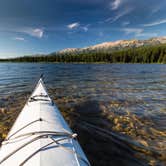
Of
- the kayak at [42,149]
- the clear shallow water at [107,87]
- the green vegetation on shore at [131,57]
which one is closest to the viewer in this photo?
the kayak at [42,149]

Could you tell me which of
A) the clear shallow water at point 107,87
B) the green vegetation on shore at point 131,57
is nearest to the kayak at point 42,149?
the clear shallow water at point 107,87

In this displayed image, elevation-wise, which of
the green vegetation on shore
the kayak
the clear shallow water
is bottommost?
the clear shallow water

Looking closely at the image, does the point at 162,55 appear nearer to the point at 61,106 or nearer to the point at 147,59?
the point at 147,59

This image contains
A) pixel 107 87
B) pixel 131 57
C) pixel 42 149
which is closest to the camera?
pixel 42 149

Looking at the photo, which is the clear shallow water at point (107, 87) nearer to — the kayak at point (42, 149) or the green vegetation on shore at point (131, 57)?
the kayak at point (42, 149)

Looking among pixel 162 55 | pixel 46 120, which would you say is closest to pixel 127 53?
pixel 162 55

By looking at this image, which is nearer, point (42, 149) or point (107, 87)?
point (42, 149)

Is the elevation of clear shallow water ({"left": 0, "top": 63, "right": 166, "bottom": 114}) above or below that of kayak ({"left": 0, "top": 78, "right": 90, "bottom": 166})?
below

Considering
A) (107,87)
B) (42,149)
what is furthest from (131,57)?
(42,149)

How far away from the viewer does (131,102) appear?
11.0 meters

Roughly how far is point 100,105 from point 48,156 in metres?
7.74

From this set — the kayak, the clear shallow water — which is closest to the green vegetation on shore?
the clear shallow water

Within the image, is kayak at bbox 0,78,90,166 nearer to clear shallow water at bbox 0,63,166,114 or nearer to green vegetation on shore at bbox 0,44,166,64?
clear shallow water at bbox 0,63,166,114

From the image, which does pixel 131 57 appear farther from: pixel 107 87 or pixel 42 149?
pixel 42 149
